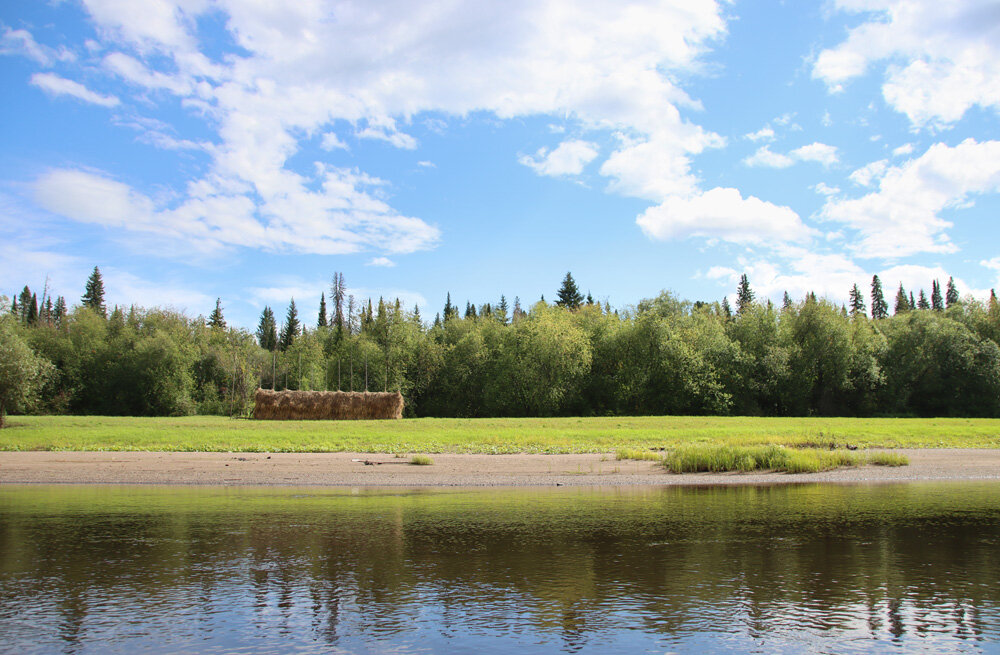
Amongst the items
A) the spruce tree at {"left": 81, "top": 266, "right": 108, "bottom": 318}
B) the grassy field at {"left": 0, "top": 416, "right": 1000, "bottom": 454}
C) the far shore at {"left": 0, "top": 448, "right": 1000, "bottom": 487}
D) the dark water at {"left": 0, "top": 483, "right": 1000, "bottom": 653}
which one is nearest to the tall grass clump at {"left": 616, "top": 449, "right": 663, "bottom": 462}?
the far shore at {"left": 0, "top": 448, "right": 1000, "bottom": 487}

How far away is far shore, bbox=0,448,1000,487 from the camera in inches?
984

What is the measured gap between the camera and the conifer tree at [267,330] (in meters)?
159

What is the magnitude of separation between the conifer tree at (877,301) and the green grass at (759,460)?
148586 mm

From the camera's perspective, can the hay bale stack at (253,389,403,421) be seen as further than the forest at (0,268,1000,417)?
No

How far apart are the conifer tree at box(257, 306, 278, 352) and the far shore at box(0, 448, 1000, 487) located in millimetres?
129934

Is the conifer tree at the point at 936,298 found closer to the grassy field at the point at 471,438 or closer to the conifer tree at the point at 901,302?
the conifer tree at the point at 901,302

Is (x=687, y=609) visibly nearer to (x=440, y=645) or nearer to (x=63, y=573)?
(x=440, y=645)

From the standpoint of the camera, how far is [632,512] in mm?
17766

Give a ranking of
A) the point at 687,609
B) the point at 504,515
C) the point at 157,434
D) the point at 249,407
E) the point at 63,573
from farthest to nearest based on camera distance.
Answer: the point at 249,407, the point at 157,434, the point at 504,515, the point at 63,573, the point at 687,609

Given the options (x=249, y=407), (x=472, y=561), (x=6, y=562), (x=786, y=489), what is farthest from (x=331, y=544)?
(x=249, y=407)

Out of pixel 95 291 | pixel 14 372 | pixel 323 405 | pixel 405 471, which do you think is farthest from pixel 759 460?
pixel 95 291

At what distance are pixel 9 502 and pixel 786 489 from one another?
2532 cm

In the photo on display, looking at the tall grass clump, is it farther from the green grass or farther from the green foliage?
the green foliage

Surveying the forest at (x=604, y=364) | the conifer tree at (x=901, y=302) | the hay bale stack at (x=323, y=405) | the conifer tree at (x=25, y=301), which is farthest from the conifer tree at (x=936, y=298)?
the conifer tree at (x=25, y=301)
